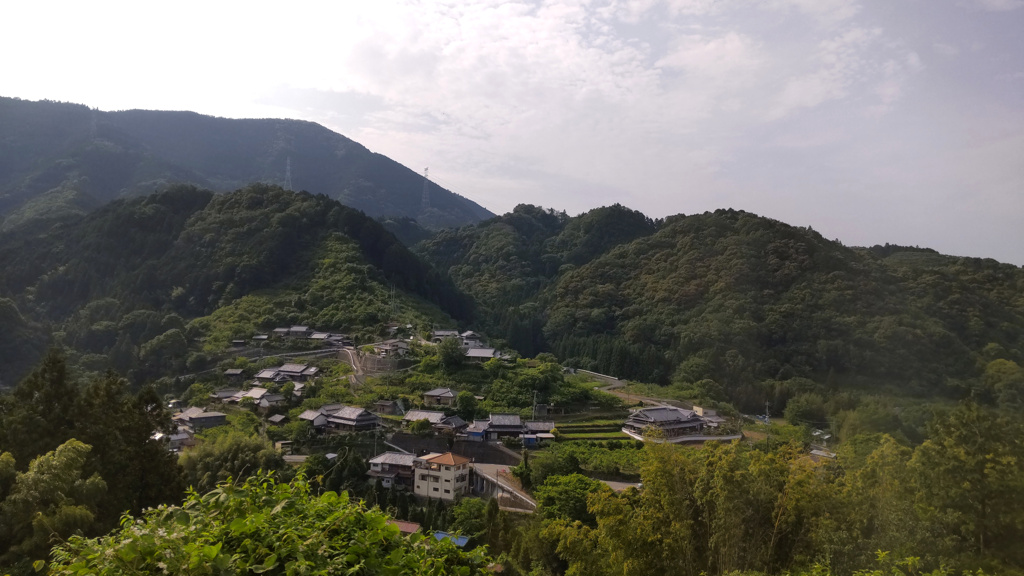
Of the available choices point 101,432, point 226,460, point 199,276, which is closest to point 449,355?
point 226,460

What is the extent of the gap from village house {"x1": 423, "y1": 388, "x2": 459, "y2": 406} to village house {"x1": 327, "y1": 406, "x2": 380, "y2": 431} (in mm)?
2887

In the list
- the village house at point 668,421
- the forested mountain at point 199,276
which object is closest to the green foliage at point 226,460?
the village house at point 668,421

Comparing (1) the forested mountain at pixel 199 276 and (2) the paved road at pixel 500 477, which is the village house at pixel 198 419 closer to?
(1) the forested mountain at pixel 199 276

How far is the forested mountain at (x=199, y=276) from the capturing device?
31.3m

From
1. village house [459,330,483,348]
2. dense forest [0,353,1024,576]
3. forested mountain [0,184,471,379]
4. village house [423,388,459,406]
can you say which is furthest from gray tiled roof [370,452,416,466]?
forested mountain [0,184,471,379]

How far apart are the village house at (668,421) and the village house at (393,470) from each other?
9.49 meters

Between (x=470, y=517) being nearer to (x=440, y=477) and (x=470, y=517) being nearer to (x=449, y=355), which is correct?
(x=440, y=477)

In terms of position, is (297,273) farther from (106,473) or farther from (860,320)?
(860,320)

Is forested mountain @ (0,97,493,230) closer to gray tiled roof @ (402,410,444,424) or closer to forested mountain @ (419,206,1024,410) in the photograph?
gray tiled roof @ (402,410,444,424)

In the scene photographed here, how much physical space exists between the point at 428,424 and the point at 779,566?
1522cm

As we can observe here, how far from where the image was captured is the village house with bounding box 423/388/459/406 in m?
23.7

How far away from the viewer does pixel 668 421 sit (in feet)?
77.6

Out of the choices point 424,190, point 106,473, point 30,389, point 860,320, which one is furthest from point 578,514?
point 424,190

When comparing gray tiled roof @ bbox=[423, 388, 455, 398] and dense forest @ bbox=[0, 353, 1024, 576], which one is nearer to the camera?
dense forest @ bbox=[0, 353, 1024, 576]
